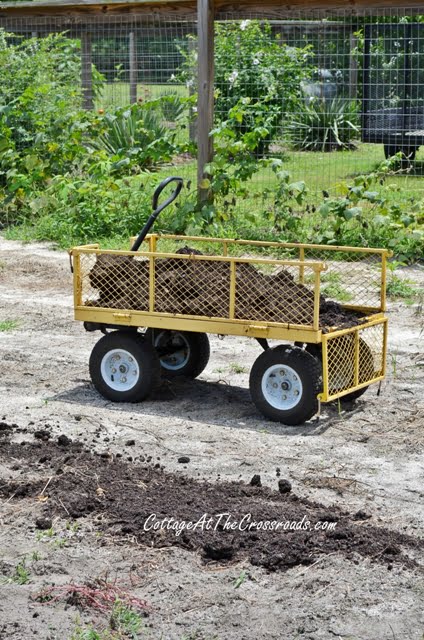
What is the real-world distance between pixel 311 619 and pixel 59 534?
1268 mm

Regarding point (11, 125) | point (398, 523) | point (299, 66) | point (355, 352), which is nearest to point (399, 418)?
point (355, 352)

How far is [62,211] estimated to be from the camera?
12.1 m

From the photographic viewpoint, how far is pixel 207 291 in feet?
22.0

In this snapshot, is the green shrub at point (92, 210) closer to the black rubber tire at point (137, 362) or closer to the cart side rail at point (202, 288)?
the cart side rail at point (202, 288)

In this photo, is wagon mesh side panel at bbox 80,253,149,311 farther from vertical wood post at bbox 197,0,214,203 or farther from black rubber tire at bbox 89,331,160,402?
vertical wood post at bbox 197,0,214,203

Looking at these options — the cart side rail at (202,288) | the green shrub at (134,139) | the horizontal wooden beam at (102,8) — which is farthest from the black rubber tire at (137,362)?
the horizontal wooden beam at (102,8)

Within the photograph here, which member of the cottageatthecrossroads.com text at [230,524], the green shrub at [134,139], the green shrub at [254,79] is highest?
the green shrub at [254,79]

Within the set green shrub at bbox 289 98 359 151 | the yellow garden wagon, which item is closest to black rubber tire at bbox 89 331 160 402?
the yellow garden wagon

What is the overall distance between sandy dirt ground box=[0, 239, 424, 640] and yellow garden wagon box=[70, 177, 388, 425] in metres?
Result: 0.17

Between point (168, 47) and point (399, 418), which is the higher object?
point (168, 47)

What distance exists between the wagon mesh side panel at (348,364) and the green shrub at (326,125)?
21.0 ft

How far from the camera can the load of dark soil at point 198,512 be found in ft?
15.3

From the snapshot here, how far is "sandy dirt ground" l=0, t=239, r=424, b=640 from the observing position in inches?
163

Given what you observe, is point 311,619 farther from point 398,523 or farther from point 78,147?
point 78,147
